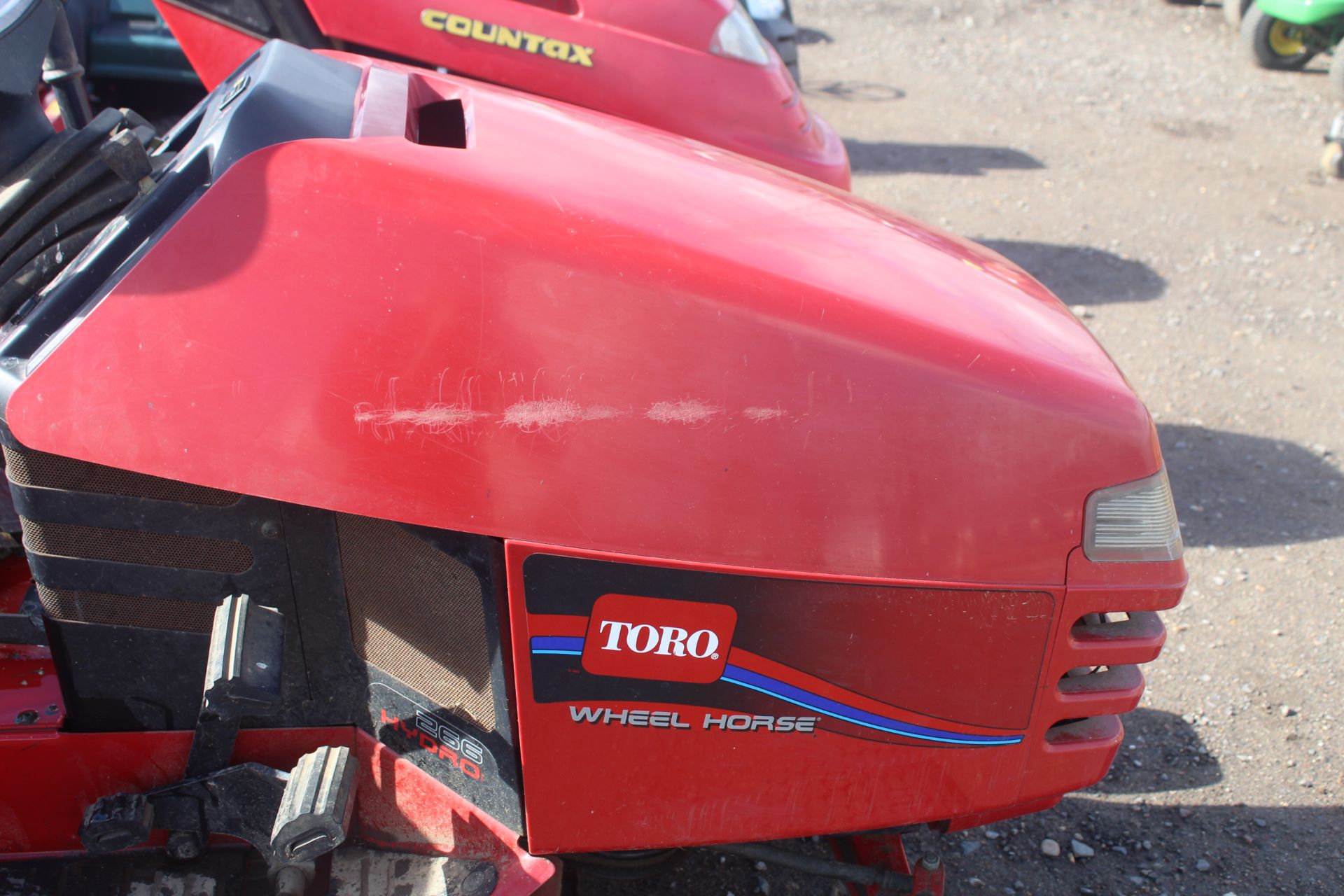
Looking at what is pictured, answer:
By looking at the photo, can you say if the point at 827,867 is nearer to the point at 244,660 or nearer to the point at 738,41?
the point at 244,660

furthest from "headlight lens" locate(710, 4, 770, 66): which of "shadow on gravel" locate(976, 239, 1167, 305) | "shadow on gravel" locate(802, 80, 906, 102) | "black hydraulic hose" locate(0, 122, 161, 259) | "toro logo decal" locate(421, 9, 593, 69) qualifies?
"shadow on gravel" locate(802, 80, 906, 102)

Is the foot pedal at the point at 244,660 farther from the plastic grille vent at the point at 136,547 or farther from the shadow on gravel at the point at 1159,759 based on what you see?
the shadow on gravel at the point at 1159,759

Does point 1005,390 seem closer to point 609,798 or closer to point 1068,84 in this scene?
point 609,798

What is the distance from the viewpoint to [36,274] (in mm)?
1693

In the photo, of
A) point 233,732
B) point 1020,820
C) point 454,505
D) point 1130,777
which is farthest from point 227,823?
point 1130,777

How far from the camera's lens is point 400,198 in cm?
152

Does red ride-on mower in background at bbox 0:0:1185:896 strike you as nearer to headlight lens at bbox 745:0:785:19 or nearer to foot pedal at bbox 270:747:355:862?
foot pedal at bbox 270:747:355:862

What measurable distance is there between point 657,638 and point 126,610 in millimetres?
822

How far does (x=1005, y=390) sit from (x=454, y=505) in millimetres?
782

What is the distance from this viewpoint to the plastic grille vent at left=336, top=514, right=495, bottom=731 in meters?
1.65

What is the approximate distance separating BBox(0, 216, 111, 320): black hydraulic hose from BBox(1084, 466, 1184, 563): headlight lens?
5.10 feet

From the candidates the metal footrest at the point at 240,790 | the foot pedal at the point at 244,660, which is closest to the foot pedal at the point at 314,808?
the metal footrest at the point at 240,790

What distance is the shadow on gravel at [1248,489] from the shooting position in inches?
154

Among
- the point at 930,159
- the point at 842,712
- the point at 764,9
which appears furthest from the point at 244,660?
the point at 930,159
